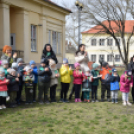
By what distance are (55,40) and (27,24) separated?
17.5 ft

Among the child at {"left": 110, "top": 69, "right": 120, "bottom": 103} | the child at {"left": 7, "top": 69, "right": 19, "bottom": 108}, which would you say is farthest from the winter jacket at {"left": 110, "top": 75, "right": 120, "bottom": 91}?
the child at {"left": 7, "top": 69, "right": 19, "bottom": 108}

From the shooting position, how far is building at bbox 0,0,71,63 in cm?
1633

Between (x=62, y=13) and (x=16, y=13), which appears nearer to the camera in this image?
(x=16, y=13)

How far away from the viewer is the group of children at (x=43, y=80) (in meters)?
7.79

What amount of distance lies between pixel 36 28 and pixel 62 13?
170 inches

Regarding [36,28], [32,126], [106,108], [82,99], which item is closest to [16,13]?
[36,28]

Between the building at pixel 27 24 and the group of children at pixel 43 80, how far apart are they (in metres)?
8.45

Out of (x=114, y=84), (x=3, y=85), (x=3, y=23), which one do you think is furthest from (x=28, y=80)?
(x=3, y=23)

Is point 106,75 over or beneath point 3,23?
beneath

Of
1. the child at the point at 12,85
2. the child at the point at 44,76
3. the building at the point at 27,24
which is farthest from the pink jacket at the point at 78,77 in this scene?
the building at the point at 27,24

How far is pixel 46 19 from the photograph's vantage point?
2077 centimetres

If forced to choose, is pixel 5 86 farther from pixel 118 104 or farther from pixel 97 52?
pixel 97 52

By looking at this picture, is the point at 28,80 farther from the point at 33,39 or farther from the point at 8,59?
the point at 33,39

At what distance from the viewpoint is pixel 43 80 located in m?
8.41
